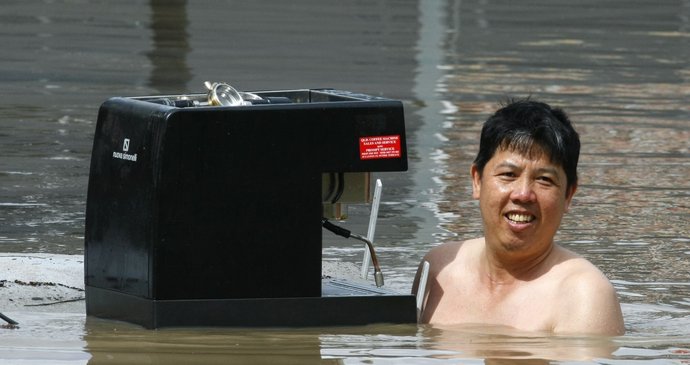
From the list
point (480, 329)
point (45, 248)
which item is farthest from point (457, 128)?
point (480, 329)

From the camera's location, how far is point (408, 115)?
1330 cm

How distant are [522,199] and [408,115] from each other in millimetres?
8108

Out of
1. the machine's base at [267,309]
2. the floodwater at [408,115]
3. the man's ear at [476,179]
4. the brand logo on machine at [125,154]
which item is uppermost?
the brand logo on machine at [125,154]

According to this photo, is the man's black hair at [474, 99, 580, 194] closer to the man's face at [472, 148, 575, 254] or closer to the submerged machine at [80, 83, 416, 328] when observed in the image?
the man's face at [472, 148, 575, 254]

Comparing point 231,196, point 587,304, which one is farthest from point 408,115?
point 231,196

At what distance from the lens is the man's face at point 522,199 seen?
521cm

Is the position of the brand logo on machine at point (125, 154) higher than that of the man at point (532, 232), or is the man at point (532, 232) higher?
the brand logo on machine at point (125, 154)

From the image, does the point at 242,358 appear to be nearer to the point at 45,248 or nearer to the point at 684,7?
the point at 45,248

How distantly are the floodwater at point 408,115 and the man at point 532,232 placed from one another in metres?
0.08

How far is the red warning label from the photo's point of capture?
16.5 feet

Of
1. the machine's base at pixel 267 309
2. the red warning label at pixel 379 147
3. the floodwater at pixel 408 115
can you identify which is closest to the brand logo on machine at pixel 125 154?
the machine's base at pixel 267 309

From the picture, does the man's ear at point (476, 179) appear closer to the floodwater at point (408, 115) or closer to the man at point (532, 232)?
the man at point (532, 232)

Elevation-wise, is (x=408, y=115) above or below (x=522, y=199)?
below

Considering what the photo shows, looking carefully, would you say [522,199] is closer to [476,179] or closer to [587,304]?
[476,179]
